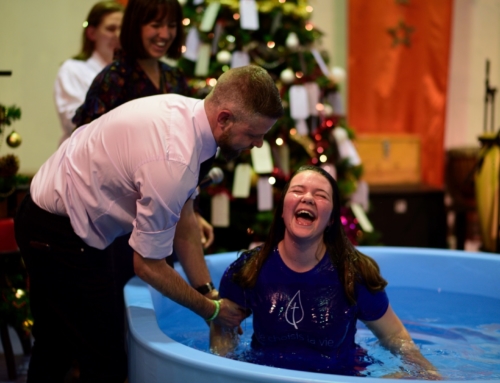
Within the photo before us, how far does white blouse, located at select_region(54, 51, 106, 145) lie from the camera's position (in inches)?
131

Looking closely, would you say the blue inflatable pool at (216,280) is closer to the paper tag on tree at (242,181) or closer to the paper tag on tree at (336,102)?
the paper tag on tree at (242,181)

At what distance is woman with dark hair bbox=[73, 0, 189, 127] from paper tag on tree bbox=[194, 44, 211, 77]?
5.49 feet

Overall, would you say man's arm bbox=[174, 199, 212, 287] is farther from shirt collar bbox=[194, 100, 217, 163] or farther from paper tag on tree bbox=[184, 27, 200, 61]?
paper tag on tree bbox=[184, 27, 200, 61]

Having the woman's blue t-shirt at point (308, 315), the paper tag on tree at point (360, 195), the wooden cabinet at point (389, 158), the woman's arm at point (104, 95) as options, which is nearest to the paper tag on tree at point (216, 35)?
the paper tag on tree at point (360, 195)

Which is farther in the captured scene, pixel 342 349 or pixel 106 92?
pixel 106 92

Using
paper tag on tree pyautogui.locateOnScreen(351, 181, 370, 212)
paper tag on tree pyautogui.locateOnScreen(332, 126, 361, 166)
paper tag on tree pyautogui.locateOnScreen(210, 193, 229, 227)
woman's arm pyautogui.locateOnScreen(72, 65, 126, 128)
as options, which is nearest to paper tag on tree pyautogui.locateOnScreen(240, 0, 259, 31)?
paper tag on tree pyautogui.locateOnScreen(332, 126, 361, 166)

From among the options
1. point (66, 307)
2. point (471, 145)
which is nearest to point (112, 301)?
point (66, 307)

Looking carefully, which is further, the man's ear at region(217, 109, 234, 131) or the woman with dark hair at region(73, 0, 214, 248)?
the woman with dark hair at region(73, 0, 214, 248)

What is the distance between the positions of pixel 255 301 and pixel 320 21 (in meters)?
4.60

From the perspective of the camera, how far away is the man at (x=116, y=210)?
1.97 m

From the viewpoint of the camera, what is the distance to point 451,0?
20.7ft

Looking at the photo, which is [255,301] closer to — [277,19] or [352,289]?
[352,289]

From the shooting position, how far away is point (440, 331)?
9.66 feet

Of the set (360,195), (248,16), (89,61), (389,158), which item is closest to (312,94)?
(248,16)
